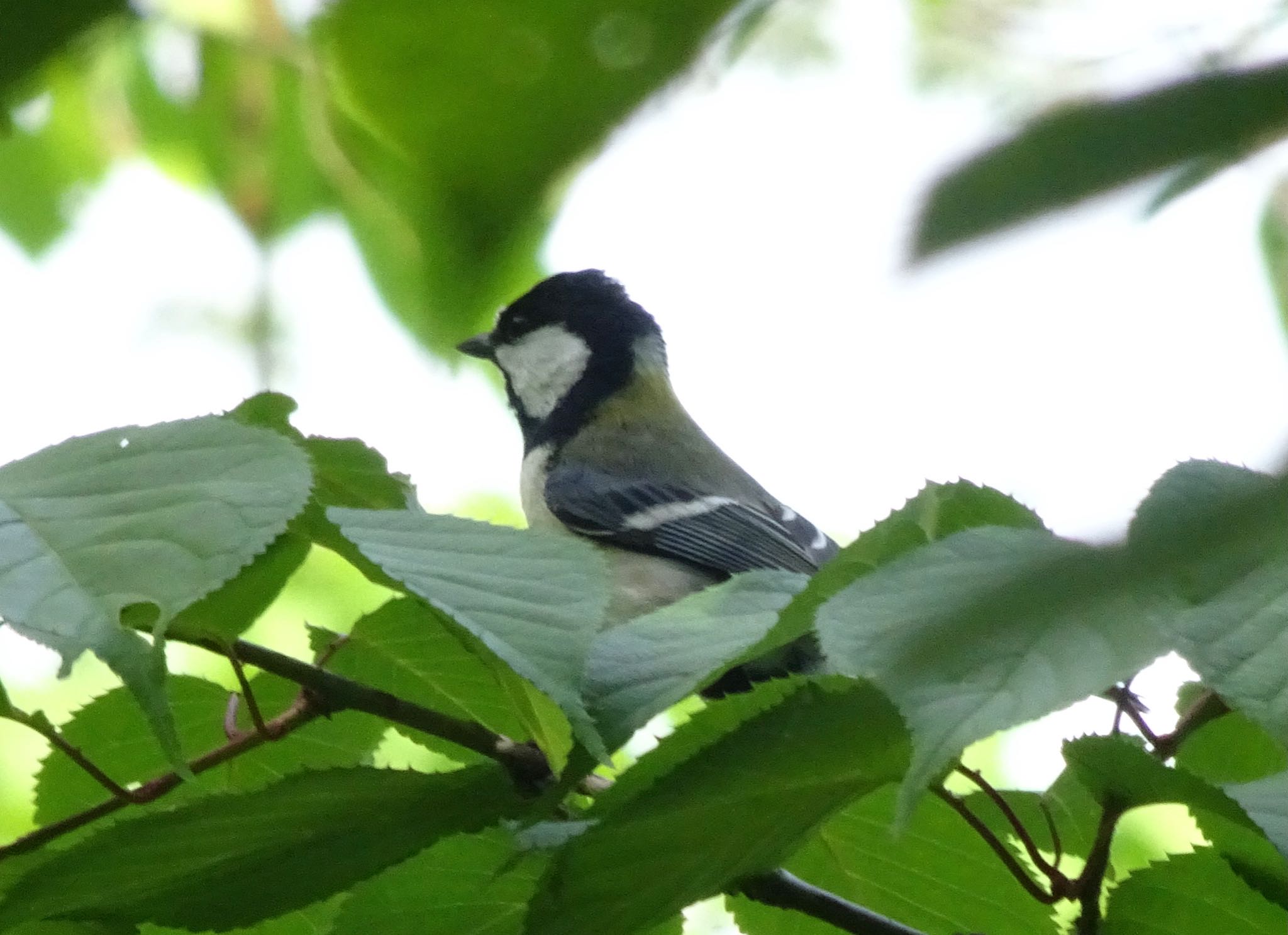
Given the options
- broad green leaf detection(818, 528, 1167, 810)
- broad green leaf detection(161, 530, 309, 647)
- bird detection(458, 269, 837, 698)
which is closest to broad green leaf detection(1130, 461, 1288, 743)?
broad green leaf detection(818, 528, 1167, 810)

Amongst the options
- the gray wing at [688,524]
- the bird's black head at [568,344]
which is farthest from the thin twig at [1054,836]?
the bird's black head at [568,344]

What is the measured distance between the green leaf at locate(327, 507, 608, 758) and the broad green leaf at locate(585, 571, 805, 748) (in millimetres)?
31

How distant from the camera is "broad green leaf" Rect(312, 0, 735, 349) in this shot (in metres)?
0.23

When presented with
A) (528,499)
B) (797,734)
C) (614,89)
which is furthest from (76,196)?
(614,89)

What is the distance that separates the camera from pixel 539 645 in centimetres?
67

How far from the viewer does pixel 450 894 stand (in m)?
0.80

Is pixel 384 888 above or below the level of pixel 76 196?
below

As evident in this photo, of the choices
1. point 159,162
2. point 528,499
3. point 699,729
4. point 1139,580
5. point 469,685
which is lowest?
point 1139,580

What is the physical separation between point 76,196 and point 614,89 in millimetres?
2104

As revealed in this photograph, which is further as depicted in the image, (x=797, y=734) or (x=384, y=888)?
(x=384, y=888)

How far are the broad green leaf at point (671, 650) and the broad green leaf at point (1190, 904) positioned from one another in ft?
0.78

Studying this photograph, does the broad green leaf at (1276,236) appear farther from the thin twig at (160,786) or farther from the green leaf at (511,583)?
the thin twig at (160,786)

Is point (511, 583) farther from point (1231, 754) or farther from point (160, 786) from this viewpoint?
point (1231, 754)

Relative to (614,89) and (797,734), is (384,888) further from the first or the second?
(614,89)
